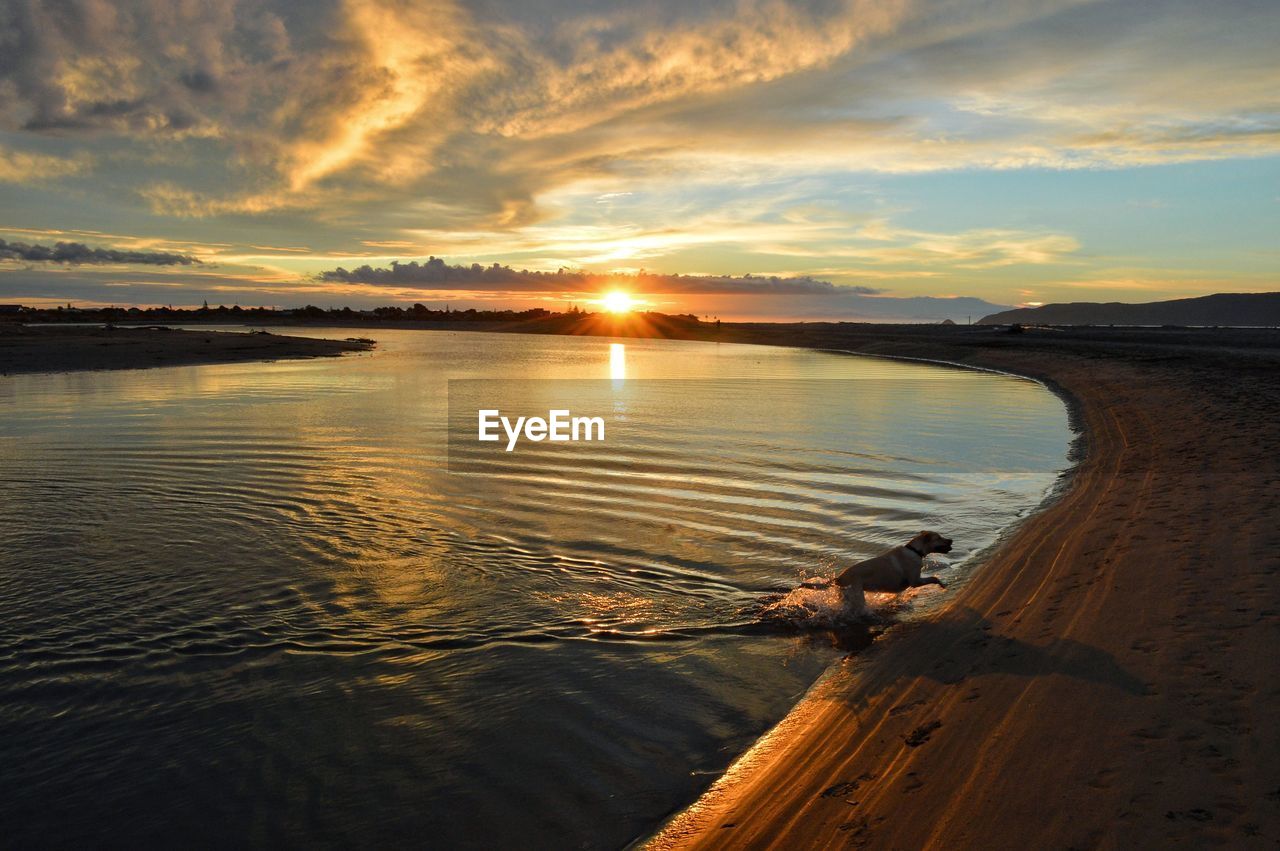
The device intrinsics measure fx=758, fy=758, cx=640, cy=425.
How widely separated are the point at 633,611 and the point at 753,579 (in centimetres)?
187

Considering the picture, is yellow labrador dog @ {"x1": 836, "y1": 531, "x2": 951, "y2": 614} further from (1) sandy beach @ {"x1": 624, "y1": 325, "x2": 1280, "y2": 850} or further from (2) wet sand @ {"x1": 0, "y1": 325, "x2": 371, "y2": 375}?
(2) wet sand @ {"x1": 0, "y1": 325, "x2": 371, "y2": 375}

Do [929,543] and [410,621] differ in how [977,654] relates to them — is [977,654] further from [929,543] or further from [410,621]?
[410,621]

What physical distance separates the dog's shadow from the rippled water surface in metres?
0.84

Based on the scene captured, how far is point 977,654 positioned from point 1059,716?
1458 mm

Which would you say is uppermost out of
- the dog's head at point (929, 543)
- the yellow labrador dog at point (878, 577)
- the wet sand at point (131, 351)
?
the wet sand at point (131, 351)

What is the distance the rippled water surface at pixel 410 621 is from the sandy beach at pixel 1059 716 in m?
0.68

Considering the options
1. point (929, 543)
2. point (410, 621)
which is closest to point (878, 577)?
point (929, 543)

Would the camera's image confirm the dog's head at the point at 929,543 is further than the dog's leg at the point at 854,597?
Yes

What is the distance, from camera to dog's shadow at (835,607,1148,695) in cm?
658

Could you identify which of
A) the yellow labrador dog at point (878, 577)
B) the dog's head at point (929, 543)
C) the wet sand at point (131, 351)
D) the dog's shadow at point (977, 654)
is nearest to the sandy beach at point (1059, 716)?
the dog's shadow at point (977, 654)

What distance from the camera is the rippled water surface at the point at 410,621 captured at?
5.50 m

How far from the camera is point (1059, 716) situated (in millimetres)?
5848

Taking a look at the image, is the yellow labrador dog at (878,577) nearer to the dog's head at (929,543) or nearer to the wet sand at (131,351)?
the dog's head at (929,543)

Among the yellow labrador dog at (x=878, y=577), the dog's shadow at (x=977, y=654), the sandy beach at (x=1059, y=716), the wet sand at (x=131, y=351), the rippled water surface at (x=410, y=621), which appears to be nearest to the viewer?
the sandy beach at (x=1059, y=716)
